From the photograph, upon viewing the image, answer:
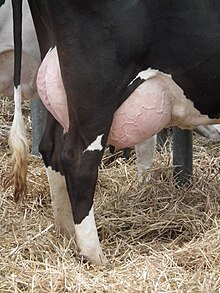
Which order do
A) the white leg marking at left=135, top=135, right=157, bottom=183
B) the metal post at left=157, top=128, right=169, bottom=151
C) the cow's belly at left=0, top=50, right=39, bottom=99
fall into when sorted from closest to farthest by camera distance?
the cow's belly at left=0, top=50, right=39, bottom=99, the white leg marking at left=135, top=135, right=157, bottom=183, the metal post at left=157, top=128, right=169, bottom=151

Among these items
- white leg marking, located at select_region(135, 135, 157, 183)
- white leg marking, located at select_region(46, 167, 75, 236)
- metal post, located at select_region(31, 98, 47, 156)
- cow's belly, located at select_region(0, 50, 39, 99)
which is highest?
cow's belly, located at select_region(0, 50, 39, 99)

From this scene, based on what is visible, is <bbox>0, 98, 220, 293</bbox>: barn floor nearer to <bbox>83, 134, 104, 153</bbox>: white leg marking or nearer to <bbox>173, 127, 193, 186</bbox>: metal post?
<bbox>173, 127, 193, 186</bbox>: metal post

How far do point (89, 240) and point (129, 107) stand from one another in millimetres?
605

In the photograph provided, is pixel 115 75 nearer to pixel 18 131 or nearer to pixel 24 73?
pixel 18 131

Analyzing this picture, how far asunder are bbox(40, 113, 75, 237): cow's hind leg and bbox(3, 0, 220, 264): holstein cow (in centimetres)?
20

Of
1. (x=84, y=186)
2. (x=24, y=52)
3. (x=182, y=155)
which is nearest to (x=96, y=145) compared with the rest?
(x=84, y=186)

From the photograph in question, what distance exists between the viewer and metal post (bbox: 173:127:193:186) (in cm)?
457

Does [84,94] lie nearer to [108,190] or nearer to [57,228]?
[57,228]

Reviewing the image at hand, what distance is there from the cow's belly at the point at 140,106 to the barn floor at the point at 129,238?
20.2 inches

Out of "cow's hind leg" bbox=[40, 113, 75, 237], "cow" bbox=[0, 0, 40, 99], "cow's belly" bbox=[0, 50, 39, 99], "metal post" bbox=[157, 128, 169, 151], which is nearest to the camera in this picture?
"cow's hind leg" bbox=[40, 113, 75, 237]

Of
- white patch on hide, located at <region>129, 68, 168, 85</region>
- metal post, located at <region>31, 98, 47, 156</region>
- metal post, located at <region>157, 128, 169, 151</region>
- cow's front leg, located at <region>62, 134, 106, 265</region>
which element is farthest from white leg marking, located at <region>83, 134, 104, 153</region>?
metal post, located at <region>157, 128, 169, 151</region>

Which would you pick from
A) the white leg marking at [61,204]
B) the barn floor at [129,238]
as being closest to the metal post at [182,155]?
the barn floor at [129,238]

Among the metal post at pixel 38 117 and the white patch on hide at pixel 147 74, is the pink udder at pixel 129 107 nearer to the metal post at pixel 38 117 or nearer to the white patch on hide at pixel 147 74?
the white patch on hide at pixel 147 74

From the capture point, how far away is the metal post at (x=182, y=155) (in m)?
4.57
